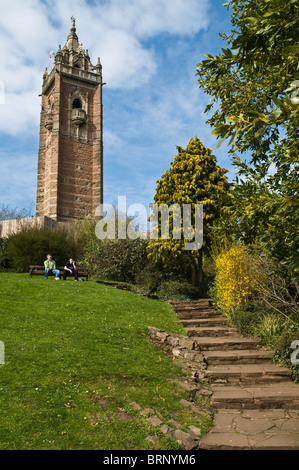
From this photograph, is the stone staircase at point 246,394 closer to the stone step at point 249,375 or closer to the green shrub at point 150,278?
the stone step at point 249,375

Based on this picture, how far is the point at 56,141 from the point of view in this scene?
115ft

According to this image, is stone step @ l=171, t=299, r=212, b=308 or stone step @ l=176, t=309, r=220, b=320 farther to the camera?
stone step @ l=171, t=299, r=212, b=308

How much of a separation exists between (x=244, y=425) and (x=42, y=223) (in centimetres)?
1908

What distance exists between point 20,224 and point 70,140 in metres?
17.1

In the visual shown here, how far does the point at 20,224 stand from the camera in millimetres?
22094

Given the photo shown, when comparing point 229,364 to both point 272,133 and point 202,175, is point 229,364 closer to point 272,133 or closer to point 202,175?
point 272,133

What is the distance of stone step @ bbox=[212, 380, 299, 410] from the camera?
20.9 feet

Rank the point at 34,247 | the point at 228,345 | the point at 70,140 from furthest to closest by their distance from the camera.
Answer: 1. the point at 70,140
2. the point at 34,247
3. the point at 228,345

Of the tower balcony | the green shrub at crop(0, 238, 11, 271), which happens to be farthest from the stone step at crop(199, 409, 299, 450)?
the tower balcony

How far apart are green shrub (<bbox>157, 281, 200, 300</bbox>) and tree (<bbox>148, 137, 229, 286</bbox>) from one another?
105 cm

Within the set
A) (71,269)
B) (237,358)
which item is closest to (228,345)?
(237,358)

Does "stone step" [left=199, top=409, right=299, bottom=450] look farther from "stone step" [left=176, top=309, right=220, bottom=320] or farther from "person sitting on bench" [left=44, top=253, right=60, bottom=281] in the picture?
"person sitting on bench" [left=44, top=253, right=60, bottom=281]

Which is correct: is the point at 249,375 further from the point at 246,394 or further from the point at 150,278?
the point at 150,278
